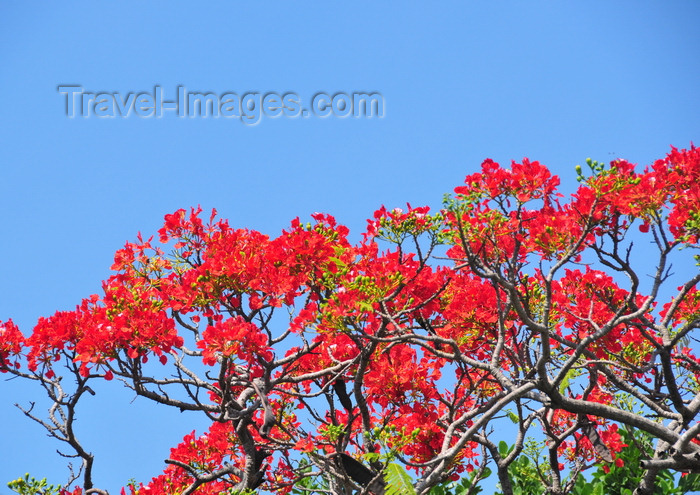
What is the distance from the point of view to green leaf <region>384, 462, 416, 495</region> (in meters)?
4.62

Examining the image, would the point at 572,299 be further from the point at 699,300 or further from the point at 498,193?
the point at 498,193

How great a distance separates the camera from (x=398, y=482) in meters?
4.69

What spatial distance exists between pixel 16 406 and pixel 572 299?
558cm

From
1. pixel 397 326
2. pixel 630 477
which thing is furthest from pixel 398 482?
pixel 630 477

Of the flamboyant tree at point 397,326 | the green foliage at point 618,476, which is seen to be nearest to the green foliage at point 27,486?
the flamboyant tree at point 397,326

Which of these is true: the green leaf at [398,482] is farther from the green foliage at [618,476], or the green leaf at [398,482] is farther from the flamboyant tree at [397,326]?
the green foliage at [618,476]

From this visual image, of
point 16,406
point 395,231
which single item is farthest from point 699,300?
point 16,406

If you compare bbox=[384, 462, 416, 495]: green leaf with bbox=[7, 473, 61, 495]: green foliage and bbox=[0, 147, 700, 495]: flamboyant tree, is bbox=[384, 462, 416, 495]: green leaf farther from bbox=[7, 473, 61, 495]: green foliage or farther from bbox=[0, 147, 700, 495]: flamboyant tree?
bbox=[7, 473, 61, 495]: green foliage

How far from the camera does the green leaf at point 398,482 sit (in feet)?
15.2

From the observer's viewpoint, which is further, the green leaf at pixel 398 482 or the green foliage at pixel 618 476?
the green foliage at pixel 618 476

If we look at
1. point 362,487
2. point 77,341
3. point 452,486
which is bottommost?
point 362,487

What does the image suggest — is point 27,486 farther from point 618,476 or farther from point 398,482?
point 618,476

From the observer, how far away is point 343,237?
6238mm

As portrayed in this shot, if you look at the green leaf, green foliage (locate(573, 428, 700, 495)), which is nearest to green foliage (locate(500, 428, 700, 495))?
green foliage (locate(573, 428, 700, 495))
